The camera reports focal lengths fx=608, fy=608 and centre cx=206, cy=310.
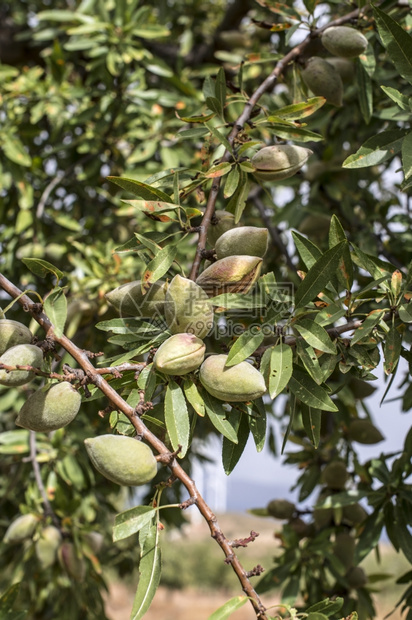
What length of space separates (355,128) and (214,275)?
4.91 feet

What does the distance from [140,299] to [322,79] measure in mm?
636

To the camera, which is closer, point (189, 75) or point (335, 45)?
point (335, 45)

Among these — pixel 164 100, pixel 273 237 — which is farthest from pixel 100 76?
pixel 273 237

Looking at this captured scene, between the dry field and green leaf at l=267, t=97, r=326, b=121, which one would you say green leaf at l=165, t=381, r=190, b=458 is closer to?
green leaf at l=267, t=97, r=326, b=121

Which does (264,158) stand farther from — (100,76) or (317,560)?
(100,76)

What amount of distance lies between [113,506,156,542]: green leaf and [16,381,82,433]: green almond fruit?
0.49ft

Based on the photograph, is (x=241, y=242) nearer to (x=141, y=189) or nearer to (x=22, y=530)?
(x=141, y=189)

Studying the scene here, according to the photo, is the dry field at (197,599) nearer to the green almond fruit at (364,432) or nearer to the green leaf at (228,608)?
the green almond fruit at (364,432)

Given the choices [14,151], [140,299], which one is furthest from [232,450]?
[14,151]

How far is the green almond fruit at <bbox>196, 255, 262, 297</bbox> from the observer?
0.92 meters

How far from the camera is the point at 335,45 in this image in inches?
48.3

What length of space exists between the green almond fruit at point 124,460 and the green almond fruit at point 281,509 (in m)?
1.16

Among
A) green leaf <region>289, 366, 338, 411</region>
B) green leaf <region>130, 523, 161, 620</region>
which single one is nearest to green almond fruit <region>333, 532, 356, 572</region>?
green leaf <region>289, 366, 338, 411</region>

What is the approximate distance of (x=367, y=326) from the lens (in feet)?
3.05
